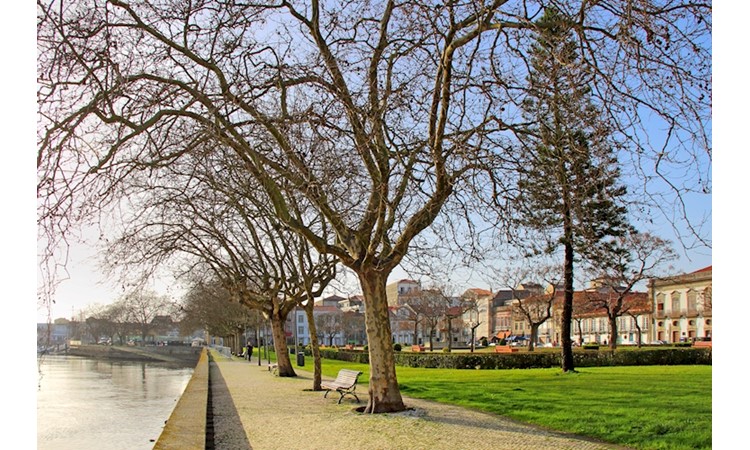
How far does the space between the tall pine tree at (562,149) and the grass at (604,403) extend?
2.73 m

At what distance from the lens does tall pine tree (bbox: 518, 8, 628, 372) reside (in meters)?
9.55

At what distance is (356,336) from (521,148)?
99498mm

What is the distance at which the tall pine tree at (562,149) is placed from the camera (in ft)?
31.3

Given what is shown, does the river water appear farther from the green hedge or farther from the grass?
the green hedge

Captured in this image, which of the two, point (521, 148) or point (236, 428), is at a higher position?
point (521, 148)

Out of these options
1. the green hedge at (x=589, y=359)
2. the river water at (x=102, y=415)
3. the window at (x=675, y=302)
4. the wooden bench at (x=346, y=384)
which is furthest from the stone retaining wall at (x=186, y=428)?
the window at (x=675, y=302)

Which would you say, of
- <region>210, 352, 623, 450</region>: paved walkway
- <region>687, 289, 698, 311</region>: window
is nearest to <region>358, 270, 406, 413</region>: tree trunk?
<region>210, 352, 623, 450</region>: paved walkway

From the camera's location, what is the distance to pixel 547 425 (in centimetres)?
1166

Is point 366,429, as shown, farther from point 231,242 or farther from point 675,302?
point 675,302

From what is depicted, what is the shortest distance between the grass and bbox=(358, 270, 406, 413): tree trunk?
7.01 ft
